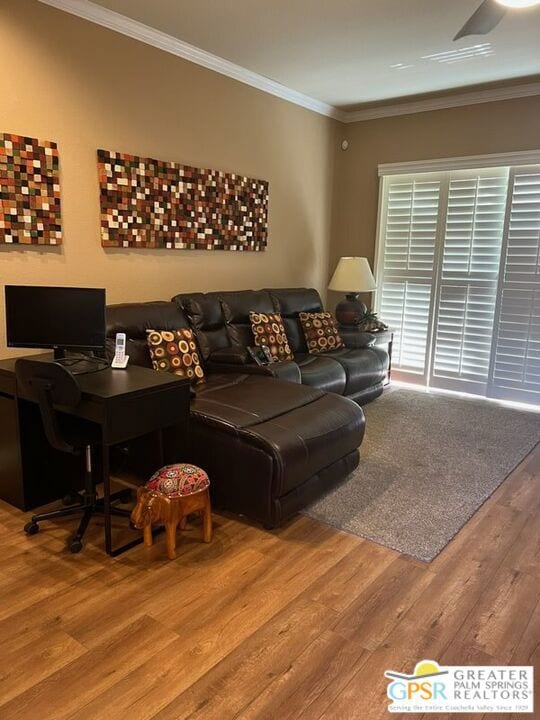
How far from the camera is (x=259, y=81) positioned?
4492 mm

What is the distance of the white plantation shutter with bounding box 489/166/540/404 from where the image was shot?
4.61m

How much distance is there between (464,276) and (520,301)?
565 millimetres

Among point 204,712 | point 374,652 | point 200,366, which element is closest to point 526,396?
point 200,366

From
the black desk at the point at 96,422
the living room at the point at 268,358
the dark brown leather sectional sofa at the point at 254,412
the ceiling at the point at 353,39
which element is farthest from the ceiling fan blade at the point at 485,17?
the black desk at the point at 96,422

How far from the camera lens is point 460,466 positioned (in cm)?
345

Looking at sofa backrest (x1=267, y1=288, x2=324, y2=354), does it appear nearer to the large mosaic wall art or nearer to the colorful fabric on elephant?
the large mosaic wall art

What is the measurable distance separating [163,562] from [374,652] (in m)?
1.00

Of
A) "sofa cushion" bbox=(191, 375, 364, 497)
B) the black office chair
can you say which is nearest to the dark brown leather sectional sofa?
"sofa cushion" bbox=(191, 375, 364, 497)

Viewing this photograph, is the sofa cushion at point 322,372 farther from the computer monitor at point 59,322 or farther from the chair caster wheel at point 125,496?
the computer monitor at point 59,322

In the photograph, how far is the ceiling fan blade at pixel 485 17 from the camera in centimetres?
238

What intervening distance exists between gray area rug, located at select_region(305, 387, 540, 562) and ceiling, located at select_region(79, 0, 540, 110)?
2.78 meters

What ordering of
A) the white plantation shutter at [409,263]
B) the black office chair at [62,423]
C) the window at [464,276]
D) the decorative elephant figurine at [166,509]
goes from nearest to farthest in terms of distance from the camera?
Result: the black office chair at [62,423] → the decorative elephant figurine at [166,509] → the window at [464,276] → the white plantation shutter at [409,263]

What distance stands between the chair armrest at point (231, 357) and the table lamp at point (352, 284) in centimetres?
166

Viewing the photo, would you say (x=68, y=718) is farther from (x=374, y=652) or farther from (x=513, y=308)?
(x=513, y=308)
